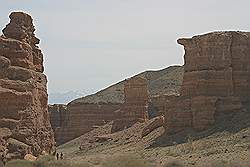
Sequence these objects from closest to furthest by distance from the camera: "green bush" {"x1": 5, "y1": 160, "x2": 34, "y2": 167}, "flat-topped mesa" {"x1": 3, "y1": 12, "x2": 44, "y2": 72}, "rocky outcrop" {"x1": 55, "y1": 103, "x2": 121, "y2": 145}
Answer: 1. "green bush" {"x1": 5, "y1": 160, "x2": 34, "y2": 167}
2. "flat-topped mesa" {"x1": 3, "y1": 12, "x2": 44, "y2": 72}
3. "rocky outcrop" {"x1": 55, "y1": 103, "x2": 121, "y2": 145}

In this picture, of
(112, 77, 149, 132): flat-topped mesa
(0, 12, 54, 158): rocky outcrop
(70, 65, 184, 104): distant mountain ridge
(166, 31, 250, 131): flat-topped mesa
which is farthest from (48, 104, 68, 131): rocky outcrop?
(0, 12, 54, 158): rocky outcrop

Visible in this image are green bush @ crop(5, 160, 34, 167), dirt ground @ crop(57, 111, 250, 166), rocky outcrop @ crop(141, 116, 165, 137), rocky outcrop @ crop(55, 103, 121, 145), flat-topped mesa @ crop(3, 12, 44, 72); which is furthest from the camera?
rocky outcrop @ crop(55, 103, 121, 145)

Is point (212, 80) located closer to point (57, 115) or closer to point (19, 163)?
point (19, 163)

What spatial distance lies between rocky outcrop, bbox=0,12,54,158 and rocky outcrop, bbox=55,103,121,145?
1945 inches

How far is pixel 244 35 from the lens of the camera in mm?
47906

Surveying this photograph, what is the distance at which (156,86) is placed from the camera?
99.0 metres

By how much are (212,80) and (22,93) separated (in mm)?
25688

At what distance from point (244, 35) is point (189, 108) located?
8012 millimetres

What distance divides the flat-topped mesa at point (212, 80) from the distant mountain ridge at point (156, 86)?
38621 mm

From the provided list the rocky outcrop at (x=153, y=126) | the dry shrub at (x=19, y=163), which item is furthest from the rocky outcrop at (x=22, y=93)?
the rocky outcrop at (x=153, y=126)

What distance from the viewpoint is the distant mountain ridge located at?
91.6 metres

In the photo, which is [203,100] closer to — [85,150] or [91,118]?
[85,150]

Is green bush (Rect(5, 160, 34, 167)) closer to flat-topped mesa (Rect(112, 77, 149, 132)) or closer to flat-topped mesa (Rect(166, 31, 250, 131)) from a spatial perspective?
flat-topped mesa (Rect(166, 31, 250, 131))

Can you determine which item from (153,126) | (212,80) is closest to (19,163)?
(212,80)
